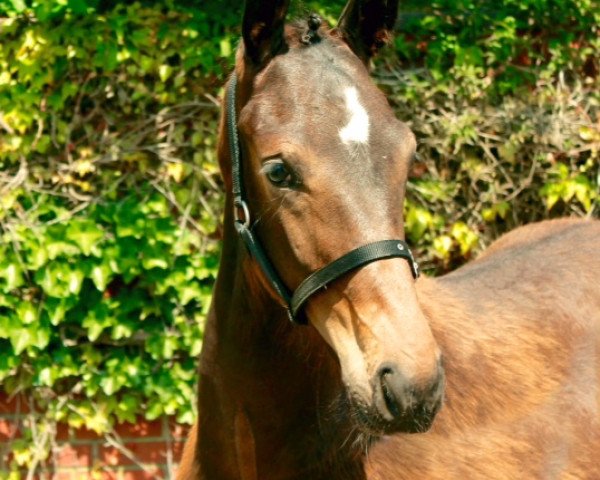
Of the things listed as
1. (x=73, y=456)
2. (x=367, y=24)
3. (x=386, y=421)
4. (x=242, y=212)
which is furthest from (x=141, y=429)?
(x=386, y=421)

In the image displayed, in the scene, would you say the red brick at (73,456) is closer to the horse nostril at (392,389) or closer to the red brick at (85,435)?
the red brick at (85,435)

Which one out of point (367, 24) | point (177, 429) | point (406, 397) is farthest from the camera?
point (177, 429)

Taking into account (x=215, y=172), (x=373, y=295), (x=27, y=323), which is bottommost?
(x=27, y=323)


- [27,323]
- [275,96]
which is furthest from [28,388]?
[275,96]

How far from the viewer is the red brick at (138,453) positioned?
4840 millimetres

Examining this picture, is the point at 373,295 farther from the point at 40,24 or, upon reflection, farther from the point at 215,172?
the point at 40,24

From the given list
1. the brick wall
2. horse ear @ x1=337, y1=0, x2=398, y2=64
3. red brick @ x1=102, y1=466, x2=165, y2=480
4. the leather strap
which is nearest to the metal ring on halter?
the leather strap

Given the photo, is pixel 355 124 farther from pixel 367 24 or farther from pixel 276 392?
pixel 276 392

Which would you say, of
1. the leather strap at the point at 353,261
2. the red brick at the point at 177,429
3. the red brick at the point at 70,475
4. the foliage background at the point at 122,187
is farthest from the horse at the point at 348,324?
the red brick at the point at 70,475

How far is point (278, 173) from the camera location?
91.6 inches

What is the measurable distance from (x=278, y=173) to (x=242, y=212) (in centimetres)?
24

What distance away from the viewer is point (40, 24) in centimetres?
468

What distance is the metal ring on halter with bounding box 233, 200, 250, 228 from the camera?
8.16 feet

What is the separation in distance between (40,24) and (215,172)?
113 centimetres
